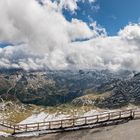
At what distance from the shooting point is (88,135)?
56438 millimetres

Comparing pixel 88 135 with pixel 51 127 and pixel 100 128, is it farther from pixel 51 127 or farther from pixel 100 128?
pixel 51 127

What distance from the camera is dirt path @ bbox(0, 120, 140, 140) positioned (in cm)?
5138

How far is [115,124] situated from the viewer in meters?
57.2

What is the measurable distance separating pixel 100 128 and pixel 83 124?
477 centimetres

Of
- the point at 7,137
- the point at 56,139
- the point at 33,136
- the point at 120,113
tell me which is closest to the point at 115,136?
the point at 120,113

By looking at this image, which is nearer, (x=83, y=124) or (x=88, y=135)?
(x=88, y=135)

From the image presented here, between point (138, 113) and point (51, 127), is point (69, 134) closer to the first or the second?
point (51, 127)

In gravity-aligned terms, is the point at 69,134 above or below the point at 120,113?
below

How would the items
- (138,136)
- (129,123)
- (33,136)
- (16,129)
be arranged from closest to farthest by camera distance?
(138,136) → (129,123) → (33,136) → (16,129)

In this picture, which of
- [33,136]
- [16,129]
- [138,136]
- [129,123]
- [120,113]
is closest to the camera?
[138,136]

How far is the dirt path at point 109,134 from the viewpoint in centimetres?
5138

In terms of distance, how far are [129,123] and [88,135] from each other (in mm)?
7385

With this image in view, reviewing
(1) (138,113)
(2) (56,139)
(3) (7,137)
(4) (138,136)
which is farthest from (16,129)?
(4) (138,136)

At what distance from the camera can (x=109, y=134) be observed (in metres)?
53.8
